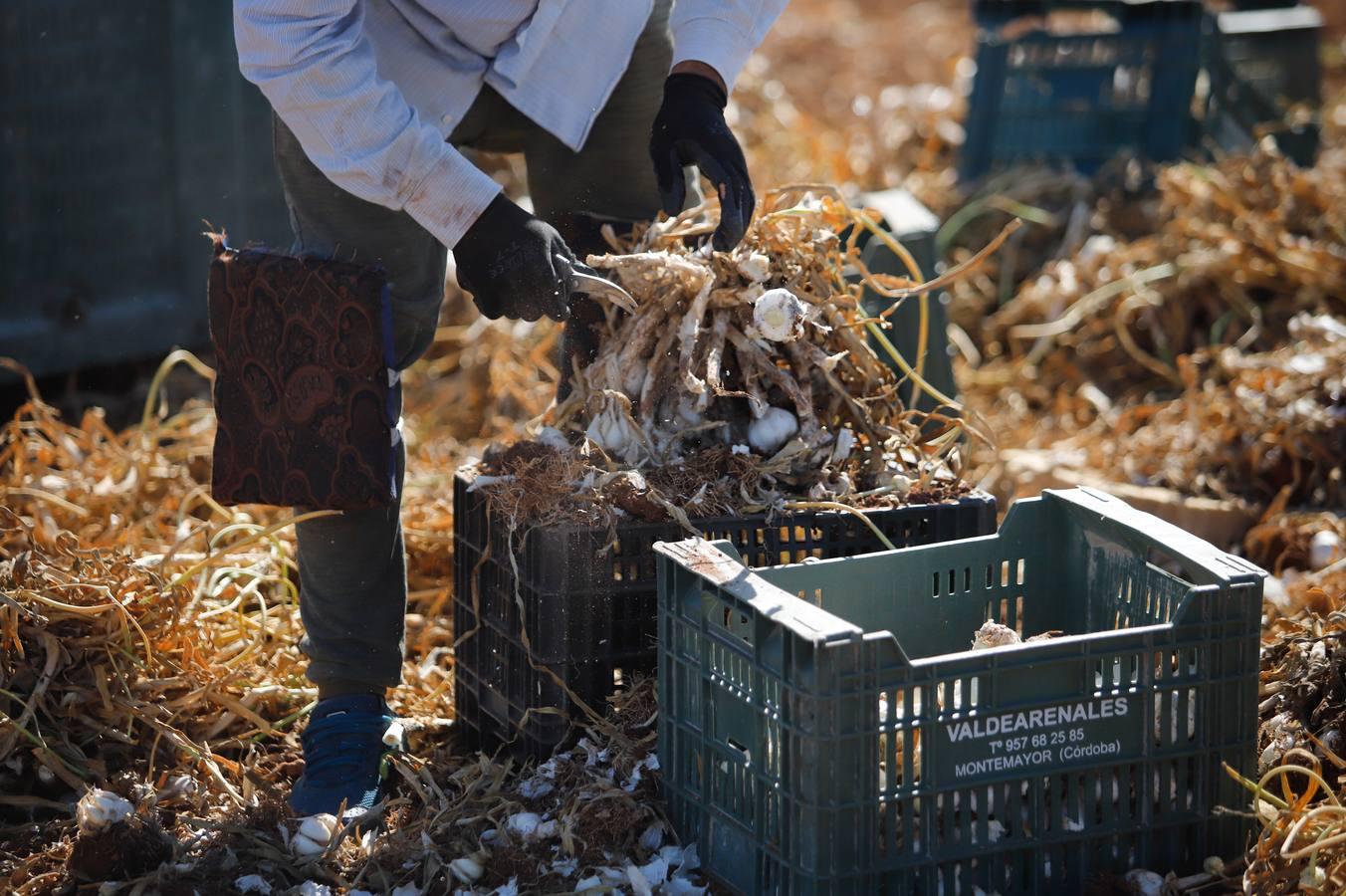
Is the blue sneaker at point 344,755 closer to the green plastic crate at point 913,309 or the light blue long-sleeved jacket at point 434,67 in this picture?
the light blue long-sleeved jacket at point 434,67

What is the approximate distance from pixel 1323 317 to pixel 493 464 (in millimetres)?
2516

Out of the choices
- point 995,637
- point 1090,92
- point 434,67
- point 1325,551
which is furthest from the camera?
point 1090,92

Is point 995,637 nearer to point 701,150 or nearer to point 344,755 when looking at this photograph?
point 701,150

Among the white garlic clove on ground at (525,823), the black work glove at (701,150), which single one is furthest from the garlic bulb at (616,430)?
the white garlic clove on ground at (525,823)

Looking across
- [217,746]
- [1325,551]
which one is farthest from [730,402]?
[1325,551]

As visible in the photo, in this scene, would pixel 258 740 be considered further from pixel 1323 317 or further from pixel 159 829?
pixel 1323 317

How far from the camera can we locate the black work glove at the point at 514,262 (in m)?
2.31

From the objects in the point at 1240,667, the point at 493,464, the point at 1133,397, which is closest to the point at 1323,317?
the point at 1133,397

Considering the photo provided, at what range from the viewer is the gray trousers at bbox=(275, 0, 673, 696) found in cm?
250

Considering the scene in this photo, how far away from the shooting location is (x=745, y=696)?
2057mm

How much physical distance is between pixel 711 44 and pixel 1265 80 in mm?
3883

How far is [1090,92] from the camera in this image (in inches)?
213

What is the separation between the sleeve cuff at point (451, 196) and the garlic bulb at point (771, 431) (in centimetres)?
58

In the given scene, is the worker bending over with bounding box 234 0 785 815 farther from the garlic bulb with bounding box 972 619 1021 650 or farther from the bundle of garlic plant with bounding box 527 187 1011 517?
the garlic bulb with bounding box 972 619 1021 650
